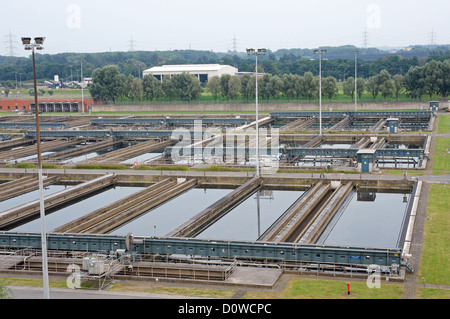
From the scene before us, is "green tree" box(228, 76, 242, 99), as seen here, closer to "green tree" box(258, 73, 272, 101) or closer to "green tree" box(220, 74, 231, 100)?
"green tree" box(220, 74, 231, 100)

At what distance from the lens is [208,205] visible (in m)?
38.2

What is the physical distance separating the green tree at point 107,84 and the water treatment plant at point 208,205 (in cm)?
4121

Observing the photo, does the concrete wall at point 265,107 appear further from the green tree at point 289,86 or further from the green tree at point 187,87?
the green tree at point 289,86

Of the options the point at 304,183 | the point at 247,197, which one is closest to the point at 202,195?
the point at 247,197

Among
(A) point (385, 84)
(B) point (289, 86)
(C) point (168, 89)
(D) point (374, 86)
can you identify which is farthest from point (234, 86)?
(A) point (385, 84)

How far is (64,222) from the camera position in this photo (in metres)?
35.0

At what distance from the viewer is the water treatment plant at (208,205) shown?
2455cm

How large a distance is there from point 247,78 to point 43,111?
3832 centimetres

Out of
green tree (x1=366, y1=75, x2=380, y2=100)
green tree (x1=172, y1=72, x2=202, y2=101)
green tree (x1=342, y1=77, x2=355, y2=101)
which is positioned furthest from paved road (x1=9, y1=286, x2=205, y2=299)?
green tree (x1=172, y1=72, x2=202, y2=101)

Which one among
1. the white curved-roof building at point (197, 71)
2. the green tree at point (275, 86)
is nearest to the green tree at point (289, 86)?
the green tree at point (275, 86)

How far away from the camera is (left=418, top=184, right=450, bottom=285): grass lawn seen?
22812 mm

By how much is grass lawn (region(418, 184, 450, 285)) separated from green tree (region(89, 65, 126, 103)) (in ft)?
279

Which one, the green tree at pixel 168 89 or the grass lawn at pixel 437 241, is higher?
the green tree at pixel 168 89
